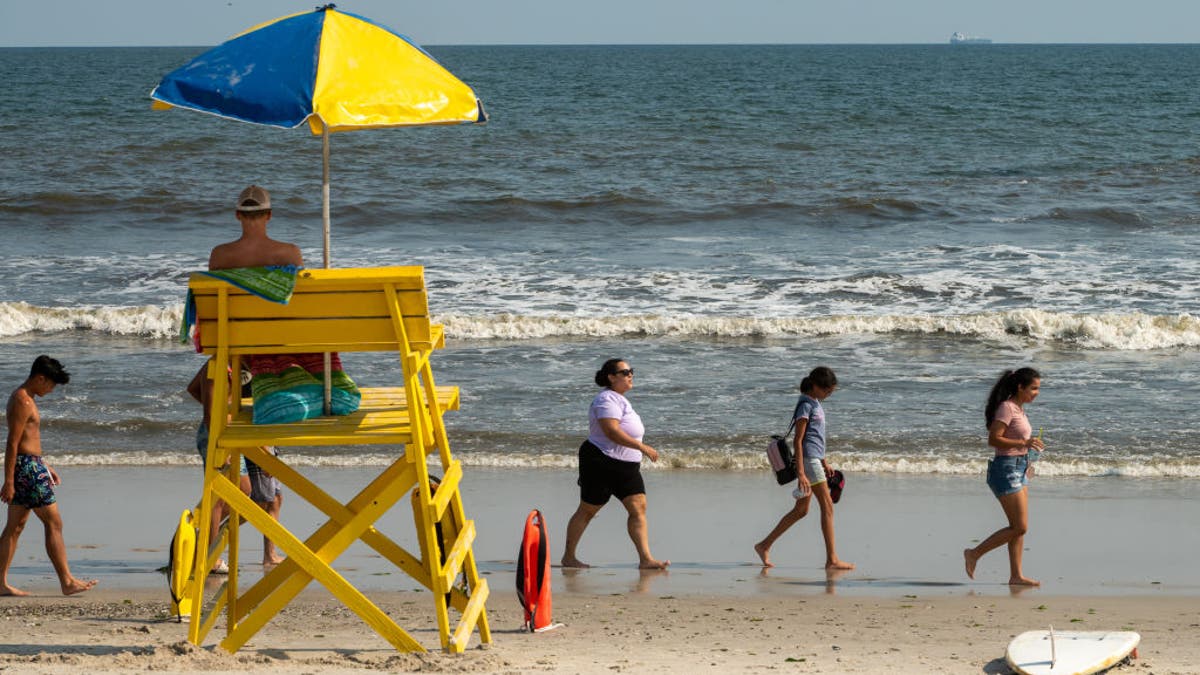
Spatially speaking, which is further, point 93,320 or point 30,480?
point 93,320

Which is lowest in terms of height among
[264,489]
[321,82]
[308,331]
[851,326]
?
[264,489]

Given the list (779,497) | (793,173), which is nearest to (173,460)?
(779,497)

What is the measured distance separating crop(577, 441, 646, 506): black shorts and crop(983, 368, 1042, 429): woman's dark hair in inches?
75.4

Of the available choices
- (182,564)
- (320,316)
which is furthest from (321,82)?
(182,564)

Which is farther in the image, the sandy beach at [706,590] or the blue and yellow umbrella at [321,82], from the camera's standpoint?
the sandy beach at [706,590]

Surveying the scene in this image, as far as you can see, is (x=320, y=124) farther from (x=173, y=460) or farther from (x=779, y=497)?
(x=173, y=460)

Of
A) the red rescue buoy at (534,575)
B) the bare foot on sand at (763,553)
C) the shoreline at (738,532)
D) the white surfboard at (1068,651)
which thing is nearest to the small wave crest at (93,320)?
the shoreline at (738,532)

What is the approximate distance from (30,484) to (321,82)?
319 centimetres

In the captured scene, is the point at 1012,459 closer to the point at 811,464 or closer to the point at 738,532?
the point at 811,464

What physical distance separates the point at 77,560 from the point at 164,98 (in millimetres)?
3796

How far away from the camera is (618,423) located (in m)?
7.78

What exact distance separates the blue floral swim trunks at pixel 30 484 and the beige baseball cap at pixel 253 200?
246 centimetres

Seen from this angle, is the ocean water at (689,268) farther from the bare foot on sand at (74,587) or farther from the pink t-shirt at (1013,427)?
the bare foot on sand at (74,587)

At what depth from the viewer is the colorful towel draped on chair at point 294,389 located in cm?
544
